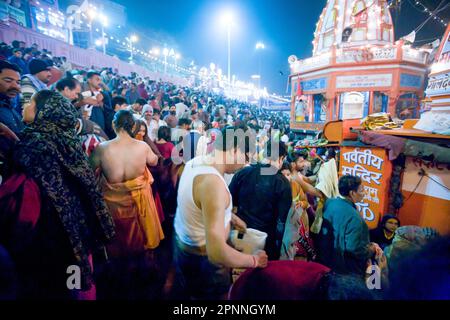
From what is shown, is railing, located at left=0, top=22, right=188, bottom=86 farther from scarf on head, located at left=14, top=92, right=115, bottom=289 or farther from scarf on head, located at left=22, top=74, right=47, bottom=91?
scarf on head, located at left=14, top=92, right=115, bottom=289

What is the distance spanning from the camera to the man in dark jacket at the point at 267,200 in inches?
115

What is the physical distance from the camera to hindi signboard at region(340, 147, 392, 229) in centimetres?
484

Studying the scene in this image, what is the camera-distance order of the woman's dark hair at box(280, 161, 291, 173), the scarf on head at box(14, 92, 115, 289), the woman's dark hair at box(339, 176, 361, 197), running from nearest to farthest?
the scarf on head at box(14, 92, 115, 289), the woman's dark hair at box(339, 176, 361, 197), the woman's dark hair at box(280, 161, 291, 173)

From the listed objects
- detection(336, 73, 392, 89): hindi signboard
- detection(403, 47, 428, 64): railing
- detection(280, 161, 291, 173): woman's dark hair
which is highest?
detection(403, 47, 428, 64): railing

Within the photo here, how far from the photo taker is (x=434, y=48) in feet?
53.8

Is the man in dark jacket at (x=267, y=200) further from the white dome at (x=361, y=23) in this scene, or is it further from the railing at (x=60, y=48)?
the white dome at (x=361, y=23)

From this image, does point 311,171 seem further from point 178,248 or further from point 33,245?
point 33,245

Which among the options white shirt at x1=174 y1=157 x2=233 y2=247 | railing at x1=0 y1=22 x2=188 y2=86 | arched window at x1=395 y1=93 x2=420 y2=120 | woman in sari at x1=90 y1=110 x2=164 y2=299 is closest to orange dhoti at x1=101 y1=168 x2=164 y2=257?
woman in sari at x1=90 y1=110 x2=164 y2=299

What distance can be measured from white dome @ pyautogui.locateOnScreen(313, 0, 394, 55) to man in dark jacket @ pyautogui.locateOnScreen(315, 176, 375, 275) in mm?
19211

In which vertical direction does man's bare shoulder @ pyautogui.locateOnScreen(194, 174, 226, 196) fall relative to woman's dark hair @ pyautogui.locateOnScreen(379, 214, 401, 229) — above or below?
above

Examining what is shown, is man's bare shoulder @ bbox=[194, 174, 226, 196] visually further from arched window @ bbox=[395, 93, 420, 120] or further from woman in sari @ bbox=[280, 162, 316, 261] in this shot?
arched window @ bbox=[395, 93, 420, 120]

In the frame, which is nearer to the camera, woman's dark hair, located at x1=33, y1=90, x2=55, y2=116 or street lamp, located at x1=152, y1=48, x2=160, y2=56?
woman's dark hair, located at x1=33, y1=90, x2=55, y2=116

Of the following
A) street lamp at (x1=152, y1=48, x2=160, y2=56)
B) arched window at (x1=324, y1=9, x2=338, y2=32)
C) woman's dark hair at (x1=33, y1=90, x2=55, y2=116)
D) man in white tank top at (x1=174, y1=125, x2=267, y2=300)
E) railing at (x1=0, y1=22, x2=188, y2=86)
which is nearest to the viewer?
man in white tank top at (x1=174, y1=125, x2=267, y2=300)
